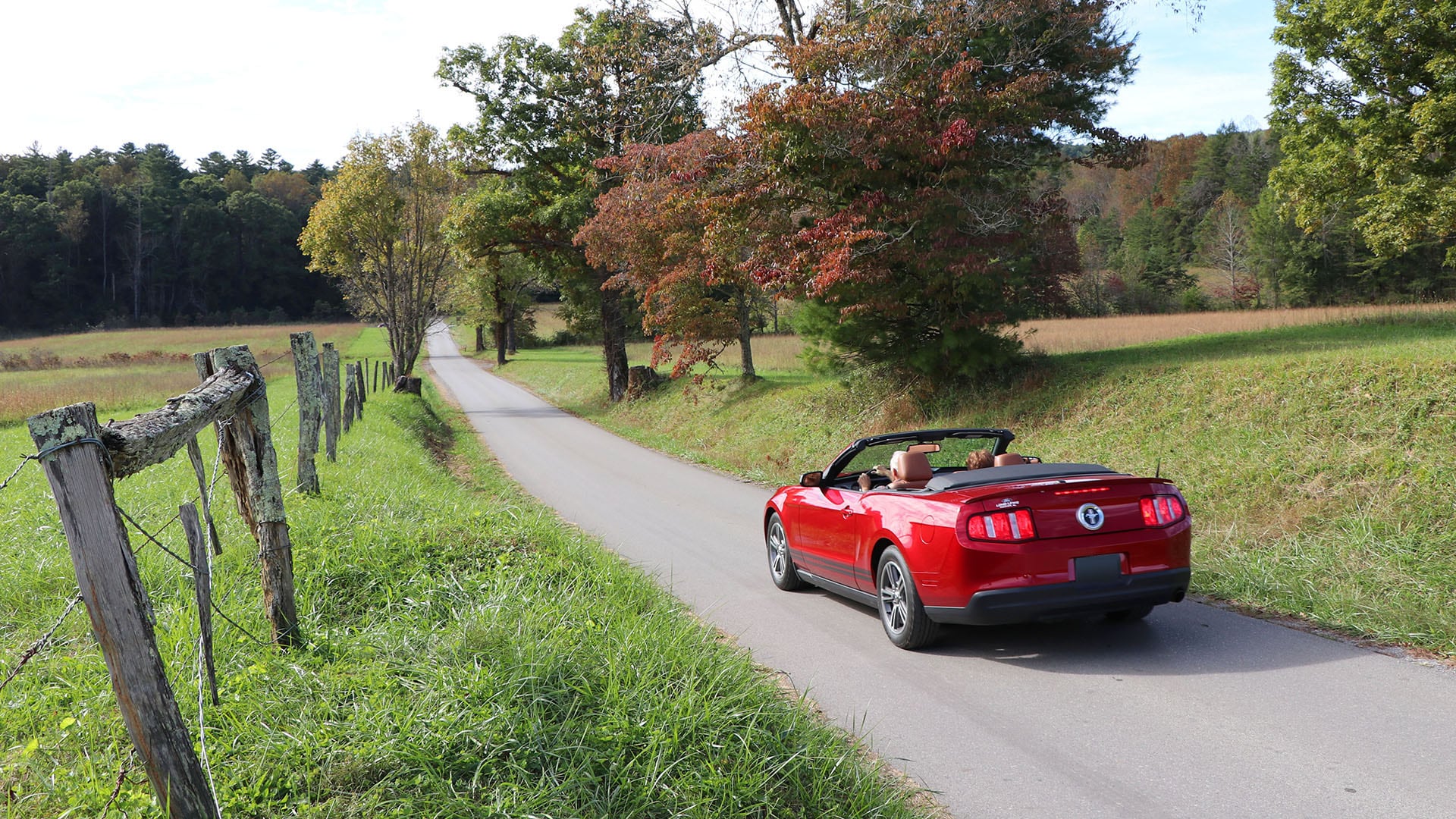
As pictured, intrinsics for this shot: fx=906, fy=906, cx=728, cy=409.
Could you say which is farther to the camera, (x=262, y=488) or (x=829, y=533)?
(x=829, y=533)

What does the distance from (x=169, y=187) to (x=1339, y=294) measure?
11721 centimetres

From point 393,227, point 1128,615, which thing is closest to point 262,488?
point 1128,615

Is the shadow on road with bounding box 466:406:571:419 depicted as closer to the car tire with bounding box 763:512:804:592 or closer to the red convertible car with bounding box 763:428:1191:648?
the car tire with bounding box 763:512:804:592

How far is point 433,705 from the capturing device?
3643 mm

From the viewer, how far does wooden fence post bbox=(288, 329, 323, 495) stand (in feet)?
27.4

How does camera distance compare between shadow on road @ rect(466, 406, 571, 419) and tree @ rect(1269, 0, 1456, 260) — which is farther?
shadow on road @ rect(466, 406, 571, 419)

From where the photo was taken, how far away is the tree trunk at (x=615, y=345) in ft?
96.8

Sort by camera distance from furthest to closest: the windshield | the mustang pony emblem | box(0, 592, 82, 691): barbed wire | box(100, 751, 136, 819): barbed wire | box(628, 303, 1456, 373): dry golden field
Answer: box(628, 303, 1456, 373): dry golden field → the windshield → the mustang pony emblem → box(100, 751, 136, 819): barbed wire → box(0, 592, 82, 691): barbed wire

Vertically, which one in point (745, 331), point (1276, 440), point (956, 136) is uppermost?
point (956, 136)

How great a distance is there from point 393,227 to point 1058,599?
30.7 metres

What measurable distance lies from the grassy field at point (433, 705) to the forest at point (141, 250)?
98.7 m

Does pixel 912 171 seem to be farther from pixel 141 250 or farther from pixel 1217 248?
pixel 141 250

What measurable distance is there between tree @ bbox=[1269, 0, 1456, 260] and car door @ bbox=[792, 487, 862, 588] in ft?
57.8

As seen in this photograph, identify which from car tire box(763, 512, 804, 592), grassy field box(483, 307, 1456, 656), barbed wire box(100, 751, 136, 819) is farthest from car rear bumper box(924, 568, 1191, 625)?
barbed wire box(100, 751, 136, 819)
